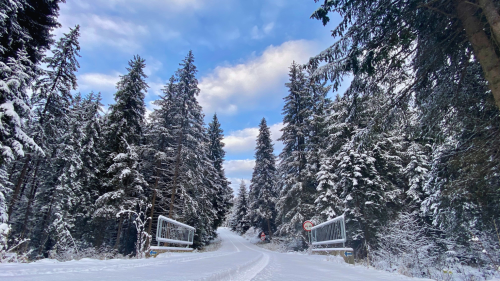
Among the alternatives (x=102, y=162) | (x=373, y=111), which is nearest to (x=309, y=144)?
(x=373, y=111)

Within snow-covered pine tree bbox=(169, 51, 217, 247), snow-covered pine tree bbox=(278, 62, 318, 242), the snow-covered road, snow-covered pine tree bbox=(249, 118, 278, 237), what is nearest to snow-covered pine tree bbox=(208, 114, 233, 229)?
snow-covered pine tree bbox=(249, 118, 278, 237)

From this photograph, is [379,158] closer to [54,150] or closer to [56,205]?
[56,205]

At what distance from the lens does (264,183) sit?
2952 centimetres

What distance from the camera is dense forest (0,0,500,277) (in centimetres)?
566

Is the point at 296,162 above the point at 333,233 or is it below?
above

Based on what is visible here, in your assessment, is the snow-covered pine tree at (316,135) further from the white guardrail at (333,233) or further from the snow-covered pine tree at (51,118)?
the snow-covered pine tree at (51,118)

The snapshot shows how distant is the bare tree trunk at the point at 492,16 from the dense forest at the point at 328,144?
0.02 m

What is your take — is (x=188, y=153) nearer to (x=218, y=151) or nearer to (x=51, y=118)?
(x=51, y=118)

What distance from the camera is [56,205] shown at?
15.5 m

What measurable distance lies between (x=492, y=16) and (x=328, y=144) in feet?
45.3

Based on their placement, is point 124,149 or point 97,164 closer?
point 124,149

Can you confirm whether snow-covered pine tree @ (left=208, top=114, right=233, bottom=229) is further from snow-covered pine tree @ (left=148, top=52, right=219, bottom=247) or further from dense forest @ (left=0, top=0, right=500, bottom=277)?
snow-covered pine tree @ (left=148, top=52, right=219, bottom=247)

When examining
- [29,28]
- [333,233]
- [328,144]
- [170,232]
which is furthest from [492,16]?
[29,28]

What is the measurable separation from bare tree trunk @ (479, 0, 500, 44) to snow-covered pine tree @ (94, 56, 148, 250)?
16928 millimetres
